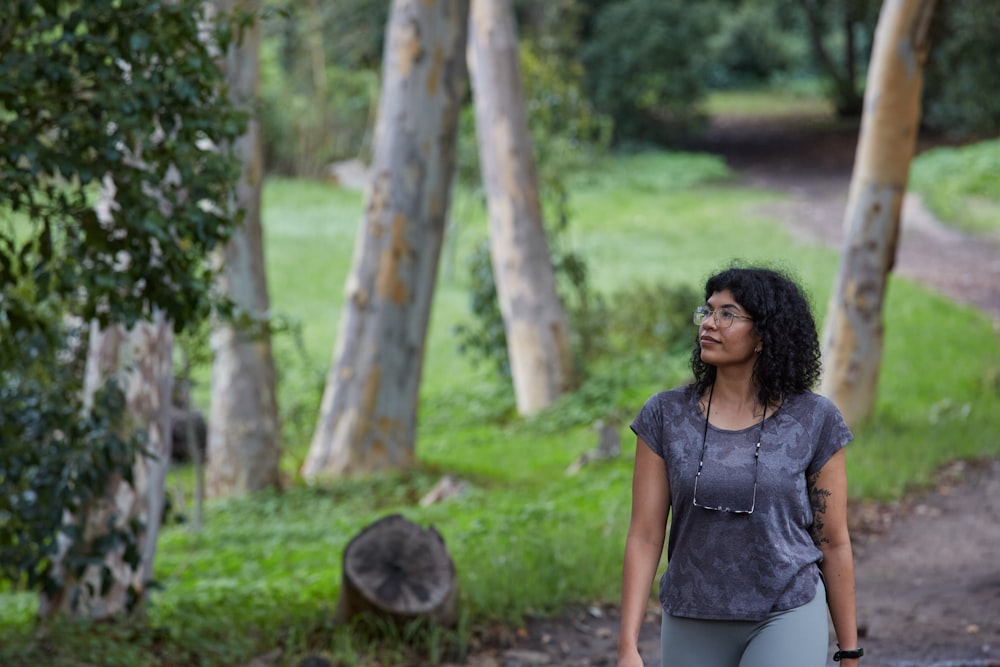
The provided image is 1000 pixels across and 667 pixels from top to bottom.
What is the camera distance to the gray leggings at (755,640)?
3545mm

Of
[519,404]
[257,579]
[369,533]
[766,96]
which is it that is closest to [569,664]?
[369,533]

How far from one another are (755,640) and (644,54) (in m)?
32.0

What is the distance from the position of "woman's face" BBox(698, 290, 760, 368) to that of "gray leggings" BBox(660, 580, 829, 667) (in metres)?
0.67

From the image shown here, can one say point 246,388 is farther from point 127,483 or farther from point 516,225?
point 127,483

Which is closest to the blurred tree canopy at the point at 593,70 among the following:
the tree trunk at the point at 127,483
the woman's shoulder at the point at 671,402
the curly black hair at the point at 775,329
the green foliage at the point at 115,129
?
the tree trunk at the point at 127,483

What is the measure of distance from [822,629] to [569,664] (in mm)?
3577

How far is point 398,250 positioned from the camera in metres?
12.1

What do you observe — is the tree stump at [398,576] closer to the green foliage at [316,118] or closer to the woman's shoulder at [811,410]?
the woman's shoulder at [811,410]

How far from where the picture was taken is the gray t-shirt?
11.8 ft

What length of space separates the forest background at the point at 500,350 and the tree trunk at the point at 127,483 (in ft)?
0.81

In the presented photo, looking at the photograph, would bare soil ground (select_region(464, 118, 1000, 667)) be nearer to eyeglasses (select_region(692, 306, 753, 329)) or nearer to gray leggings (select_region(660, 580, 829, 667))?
gray leggings (select_region(660, 580, 829, 667))

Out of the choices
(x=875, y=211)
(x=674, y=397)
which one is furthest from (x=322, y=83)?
(x=674, y=397)

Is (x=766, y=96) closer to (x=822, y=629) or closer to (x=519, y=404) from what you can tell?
(x=519, y=404)

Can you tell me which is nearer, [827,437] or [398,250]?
[827,437]
